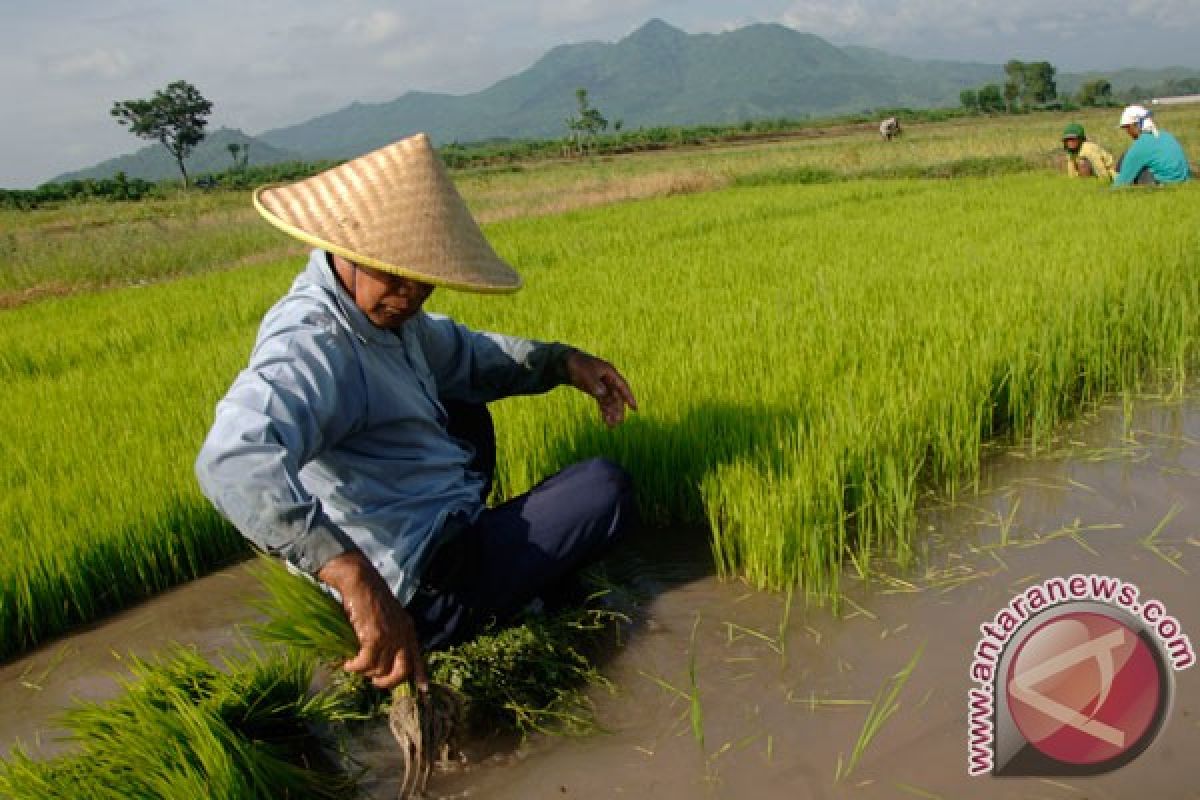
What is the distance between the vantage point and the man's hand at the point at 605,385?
2.09m

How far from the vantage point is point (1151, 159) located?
726 cm

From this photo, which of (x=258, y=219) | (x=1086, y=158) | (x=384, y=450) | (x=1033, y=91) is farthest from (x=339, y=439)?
(x=1033, y=91)

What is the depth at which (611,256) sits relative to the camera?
21.4 feet

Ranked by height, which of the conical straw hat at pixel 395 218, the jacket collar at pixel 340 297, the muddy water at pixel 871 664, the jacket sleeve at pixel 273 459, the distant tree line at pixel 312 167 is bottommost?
the muddy water at pixel 871 664

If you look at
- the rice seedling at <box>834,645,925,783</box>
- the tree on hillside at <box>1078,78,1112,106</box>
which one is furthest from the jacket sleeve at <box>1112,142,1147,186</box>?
the tree on hillside at <box>1078,78,1112,106</box>

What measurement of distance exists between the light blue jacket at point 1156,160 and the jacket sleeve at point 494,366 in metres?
7.09

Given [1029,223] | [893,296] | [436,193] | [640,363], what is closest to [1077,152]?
[1029,223]

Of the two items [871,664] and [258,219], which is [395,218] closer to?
[871,664]

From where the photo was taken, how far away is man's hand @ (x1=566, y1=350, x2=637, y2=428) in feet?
6.85

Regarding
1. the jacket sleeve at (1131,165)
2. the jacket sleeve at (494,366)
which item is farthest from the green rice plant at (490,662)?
the jacket sleeve at (1131,165)

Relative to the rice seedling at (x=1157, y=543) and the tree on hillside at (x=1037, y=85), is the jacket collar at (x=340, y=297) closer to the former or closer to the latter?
the rice seedling at (x=1157, y=543)

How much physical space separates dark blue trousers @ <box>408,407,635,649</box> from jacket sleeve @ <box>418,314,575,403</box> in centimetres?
30

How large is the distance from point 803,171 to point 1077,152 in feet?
16.8

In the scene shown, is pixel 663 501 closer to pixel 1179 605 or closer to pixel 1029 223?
pixel 1179 605
